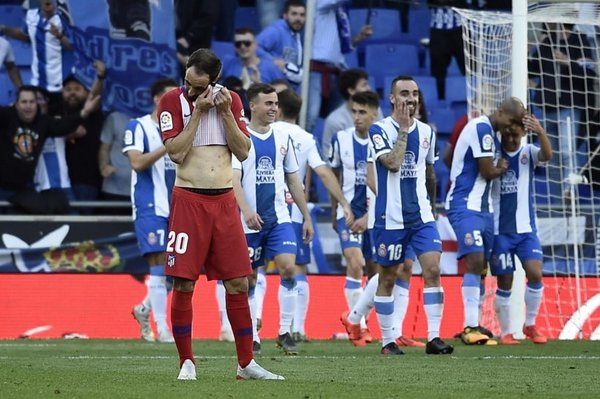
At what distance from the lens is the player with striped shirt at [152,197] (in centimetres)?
1399

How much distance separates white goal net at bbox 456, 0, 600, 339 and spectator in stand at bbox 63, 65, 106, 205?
4.58 meters

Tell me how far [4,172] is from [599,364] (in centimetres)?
849

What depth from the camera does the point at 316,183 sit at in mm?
17797

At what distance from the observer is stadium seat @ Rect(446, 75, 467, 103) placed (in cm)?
1908

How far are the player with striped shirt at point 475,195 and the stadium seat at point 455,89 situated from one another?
561 cm

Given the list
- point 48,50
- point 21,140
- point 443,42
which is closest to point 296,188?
point 21,140

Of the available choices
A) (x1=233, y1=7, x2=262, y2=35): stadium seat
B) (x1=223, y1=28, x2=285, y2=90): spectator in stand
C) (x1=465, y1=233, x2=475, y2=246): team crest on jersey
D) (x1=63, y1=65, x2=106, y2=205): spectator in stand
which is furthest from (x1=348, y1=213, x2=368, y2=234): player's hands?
(x1=233, y1=7, x2=262, y2=35): stadium seat

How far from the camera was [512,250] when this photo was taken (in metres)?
13.6

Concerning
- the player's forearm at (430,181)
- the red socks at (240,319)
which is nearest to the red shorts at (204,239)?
the red socks at (240,319)

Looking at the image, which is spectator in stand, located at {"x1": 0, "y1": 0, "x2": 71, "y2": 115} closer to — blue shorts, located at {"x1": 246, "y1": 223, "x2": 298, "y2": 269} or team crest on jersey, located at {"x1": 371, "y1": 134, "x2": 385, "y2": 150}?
blue shorts, located at {"x1": 246, "y1": 223, "x2": 298, "y2": 269}

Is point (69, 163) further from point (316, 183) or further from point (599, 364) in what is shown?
point (599, 364)

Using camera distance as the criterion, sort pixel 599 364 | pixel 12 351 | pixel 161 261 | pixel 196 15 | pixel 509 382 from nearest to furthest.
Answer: pixel 509 382, pixel 599 364, pixel 12 351, pixel 161 261, pixel 196 15

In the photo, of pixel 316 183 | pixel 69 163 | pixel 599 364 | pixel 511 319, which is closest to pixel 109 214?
pixel 69 163

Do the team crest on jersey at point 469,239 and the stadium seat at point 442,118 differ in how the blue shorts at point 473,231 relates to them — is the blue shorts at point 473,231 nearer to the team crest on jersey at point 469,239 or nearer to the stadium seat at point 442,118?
the team crest on jersey at point 469,239
